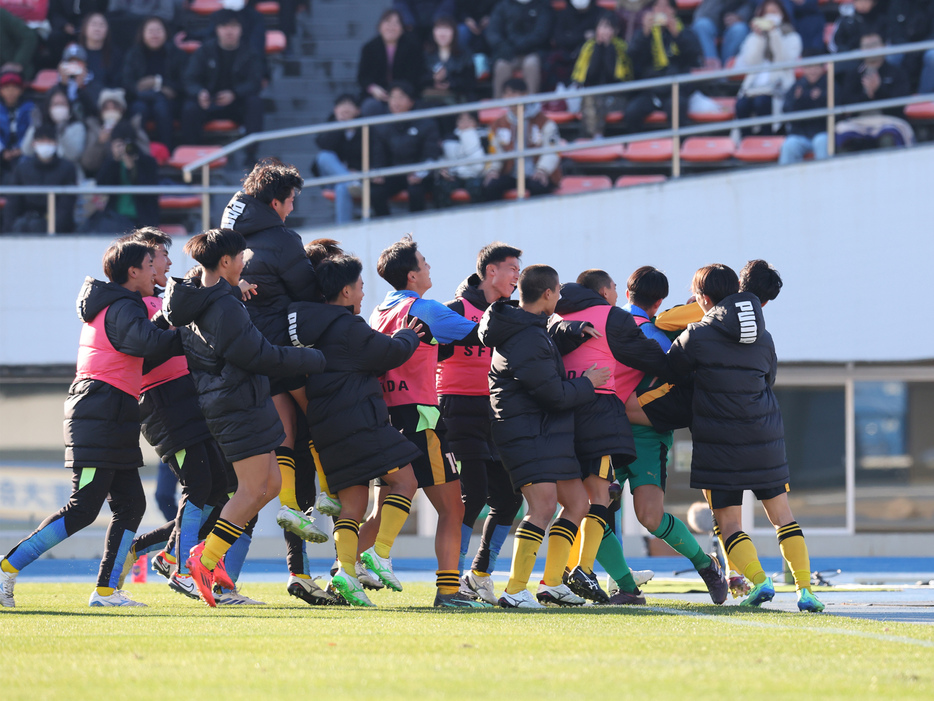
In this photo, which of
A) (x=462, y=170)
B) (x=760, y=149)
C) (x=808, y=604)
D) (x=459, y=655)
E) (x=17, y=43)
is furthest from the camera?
(x=17, y=43)

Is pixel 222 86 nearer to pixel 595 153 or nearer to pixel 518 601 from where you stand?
pixel 595 153

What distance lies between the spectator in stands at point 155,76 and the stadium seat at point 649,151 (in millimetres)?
5401

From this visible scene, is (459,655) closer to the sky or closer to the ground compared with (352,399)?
closer to the ground

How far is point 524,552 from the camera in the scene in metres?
6.46

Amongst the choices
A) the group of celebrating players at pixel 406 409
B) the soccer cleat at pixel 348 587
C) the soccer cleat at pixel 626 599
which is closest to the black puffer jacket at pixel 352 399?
the group of celebrating players at pixel 406 409

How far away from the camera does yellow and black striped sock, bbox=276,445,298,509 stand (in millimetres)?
6957

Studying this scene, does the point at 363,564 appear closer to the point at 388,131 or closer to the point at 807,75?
the point at 388,131

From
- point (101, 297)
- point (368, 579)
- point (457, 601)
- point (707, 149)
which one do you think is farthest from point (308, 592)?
point (707, 149)

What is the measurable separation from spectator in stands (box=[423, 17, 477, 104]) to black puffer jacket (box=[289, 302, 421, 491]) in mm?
8972

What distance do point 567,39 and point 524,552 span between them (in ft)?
34.1

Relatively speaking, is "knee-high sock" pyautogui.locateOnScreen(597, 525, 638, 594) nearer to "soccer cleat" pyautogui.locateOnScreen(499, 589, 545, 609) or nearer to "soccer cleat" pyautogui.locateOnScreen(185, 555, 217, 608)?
"soccer cleat" pyautogui.locateOnScreen(499, 589, 545, 609)

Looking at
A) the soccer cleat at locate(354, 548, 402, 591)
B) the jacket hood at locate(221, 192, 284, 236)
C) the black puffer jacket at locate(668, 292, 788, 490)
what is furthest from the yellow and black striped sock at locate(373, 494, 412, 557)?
the jacket hood at locate(221, 192, 284, 236)

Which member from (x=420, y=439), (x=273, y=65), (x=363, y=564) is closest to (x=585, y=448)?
(x=420, y=439)

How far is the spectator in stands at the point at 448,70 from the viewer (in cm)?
1528
